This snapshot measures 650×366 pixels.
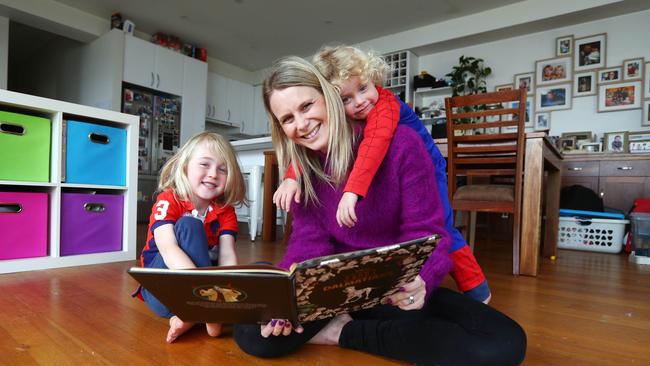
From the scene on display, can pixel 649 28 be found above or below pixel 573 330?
above

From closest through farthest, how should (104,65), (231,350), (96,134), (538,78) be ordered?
(231,350)
(96,134)
(538,78)
(104,65)

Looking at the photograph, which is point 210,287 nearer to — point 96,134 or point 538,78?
A: point 96,134

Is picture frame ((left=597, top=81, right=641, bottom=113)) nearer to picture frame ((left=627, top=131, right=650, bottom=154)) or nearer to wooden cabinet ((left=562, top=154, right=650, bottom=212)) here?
picture frame ((left=627, top=131, right=650, bottom=154))

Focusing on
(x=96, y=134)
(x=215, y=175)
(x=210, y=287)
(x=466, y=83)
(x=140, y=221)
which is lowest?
(x=140, y=221)

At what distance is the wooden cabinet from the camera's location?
2984mm

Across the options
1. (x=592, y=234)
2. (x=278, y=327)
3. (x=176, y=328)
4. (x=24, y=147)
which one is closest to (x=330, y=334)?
(x=278, y=327)

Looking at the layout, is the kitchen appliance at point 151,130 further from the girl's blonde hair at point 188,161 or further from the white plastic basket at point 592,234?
the white plastic basket at point 592,234

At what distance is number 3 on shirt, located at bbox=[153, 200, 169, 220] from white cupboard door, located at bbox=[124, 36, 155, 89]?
13.0 feet

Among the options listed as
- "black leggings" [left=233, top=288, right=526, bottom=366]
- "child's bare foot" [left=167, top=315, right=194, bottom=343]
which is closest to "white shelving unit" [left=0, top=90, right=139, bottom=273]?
"child's bare foot" [left=167, top=315, right=194, bottom=343]

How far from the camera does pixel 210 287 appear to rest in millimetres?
566

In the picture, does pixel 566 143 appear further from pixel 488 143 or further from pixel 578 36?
pixel 488 143

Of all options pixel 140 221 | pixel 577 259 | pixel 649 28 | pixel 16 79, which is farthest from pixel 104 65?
pixel 649 28

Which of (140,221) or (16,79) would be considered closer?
(140,221)

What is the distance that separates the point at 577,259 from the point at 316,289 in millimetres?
2408
